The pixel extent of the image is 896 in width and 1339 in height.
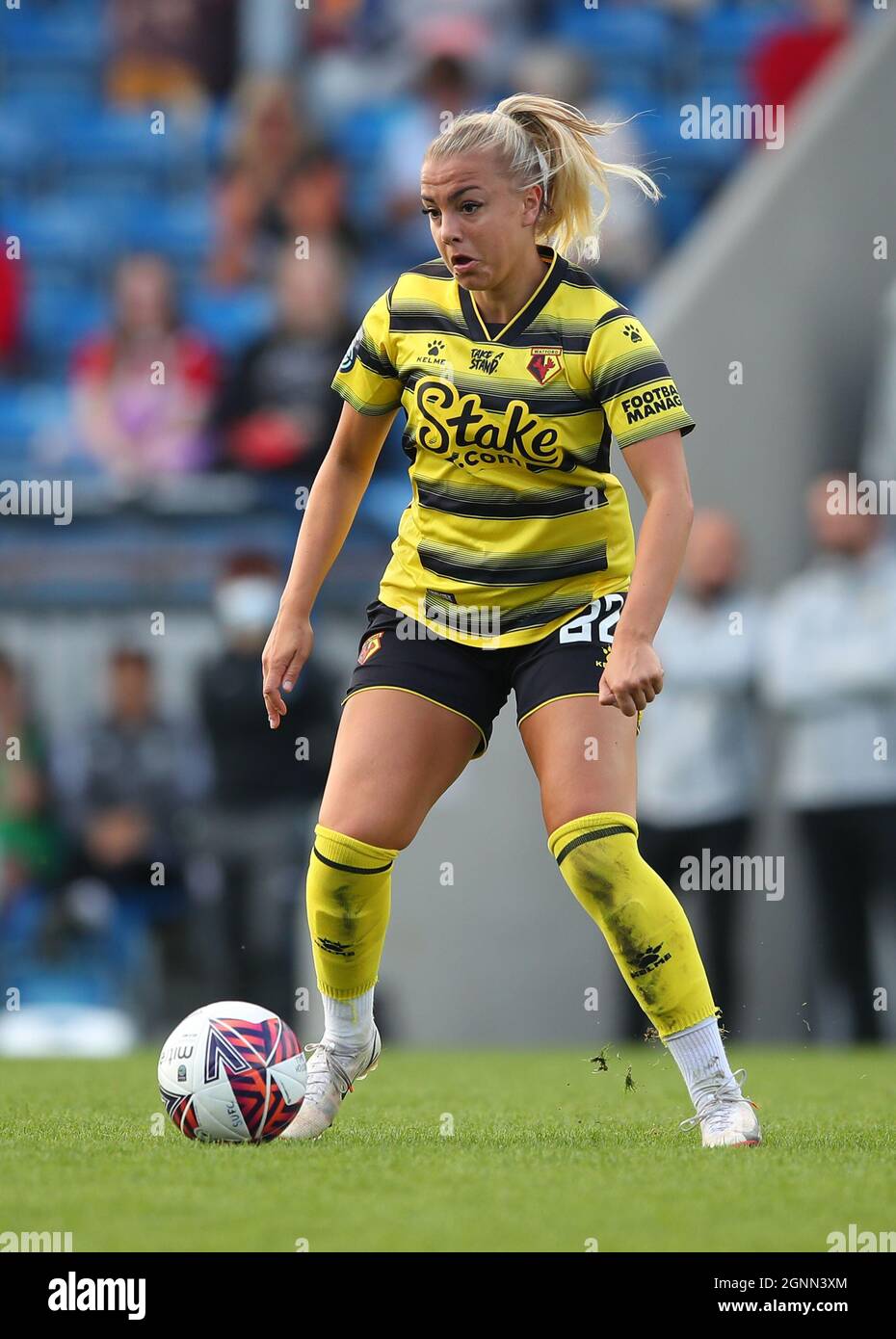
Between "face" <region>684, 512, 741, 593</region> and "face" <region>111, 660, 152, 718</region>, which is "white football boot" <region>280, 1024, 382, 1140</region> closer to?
"face" <region>684, 512, 741, 593</region>

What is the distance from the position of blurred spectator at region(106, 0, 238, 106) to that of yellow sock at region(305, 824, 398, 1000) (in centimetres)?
1017

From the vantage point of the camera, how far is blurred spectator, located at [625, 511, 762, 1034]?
856 cm

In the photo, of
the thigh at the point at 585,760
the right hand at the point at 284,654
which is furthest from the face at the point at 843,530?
the thigh at the point at 585,760

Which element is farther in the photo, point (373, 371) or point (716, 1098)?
point (373, 371)

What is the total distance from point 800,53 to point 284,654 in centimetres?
870

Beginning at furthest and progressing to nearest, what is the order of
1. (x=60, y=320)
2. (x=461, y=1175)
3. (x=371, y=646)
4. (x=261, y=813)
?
(x=60, y=320)
(x=261, y=813)
(x=371, y=646)
(x=461, y=1175)

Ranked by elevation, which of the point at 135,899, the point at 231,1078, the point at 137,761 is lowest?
the point at 231,1078

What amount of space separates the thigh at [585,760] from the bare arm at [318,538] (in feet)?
2.31

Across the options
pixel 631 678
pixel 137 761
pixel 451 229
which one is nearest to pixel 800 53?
pixel 137 761

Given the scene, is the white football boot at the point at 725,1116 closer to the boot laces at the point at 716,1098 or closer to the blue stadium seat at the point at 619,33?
the boot laces at the point at 716,1098

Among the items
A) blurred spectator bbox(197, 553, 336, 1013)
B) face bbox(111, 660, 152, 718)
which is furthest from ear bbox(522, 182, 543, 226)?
face bbox(111, 660, 152, 718)

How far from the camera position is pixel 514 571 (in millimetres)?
4723

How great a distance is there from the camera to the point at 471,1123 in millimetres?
5234

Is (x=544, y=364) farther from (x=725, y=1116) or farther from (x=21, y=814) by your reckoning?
(x=21, y=814)
